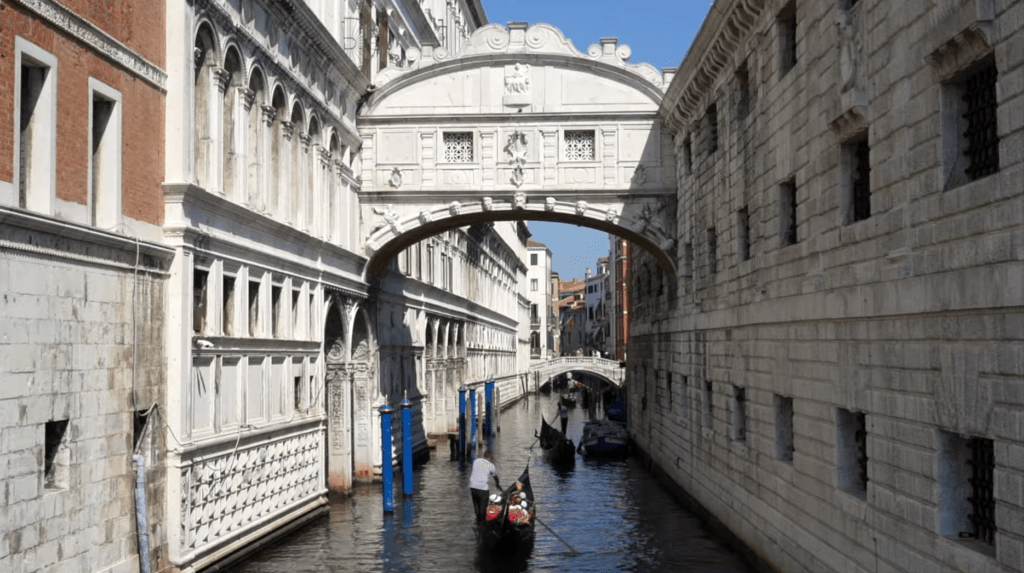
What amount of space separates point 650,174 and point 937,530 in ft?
46.5

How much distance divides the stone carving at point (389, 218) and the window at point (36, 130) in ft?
38.9

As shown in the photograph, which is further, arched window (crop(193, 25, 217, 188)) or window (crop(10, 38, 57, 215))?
arched window (crop(193, 25, 217, 188))

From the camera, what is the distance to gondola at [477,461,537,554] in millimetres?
15711

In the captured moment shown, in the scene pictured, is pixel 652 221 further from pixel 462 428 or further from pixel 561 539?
pixel 462 428

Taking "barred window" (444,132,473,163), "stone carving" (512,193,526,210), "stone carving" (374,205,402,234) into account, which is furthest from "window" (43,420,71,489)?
"barred window" (444,132,473,163)

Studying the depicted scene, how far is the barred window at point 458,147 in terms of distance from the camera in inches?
868

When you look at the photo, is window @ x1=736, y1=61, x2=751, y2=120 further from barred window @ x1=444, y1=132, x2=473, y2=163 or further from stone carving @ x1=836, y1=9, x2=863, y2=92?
barred window @ x1=444, y1=132, x2=473, y2=163

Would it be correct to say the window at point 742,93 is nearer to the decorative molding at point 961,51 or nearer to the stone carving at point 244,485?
the decorative molding at point 961,51

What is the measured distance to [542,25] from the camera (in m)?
21.9

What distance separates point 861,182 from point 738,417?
6.01 meters

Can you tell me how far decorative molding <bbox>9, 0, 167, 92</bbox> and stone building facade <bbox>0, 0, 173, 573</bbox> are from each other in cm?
2

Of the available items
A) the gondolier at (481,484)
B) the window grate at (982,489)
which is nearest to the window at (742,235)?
the gondolier at (481,484)

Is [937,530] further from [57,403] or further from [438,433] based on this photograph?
[438,433]

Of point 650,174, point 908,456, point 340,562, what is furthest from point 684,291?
point 908,456
